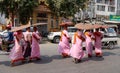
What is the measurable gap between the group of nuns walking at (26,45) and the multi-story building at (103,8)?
50285 millimetres

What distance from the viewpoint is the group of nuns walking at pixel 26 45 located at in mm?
12695

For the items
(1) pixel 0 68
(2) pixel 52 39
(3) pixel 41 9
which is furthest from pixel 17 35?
(3) pixel 41 9

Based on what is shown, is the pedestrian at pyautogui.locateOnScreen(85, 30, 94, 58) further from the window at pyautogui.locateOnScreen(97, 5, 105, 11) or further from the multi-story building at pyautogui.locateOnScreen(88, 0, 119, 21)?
the window at pyautogui.locateOnScreen(97, 5, 105, 11)

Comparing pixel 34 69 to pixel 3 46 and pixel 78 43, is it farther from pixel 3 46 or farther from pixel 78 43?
pixel 3 46

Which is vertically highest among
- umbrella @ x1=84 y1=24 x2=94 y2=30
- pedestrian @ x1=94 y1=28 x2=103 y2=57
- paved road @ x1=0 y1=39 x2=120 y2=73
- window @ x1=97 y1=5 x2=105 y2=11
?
window @ x1=97 y1=5 x2=105 y2=11

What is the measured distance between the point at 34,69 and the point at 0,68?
55.8 inches

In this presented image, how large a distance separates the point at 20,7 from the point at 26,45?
17373mm

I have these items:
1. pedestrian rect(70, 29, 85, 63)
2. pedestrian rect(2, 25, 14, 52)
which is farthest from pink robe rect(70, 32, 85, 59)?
pedestrian rect(2, 25, 14, 52)

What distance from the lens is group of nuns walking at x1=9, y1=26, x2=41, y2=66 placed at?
12695 mm

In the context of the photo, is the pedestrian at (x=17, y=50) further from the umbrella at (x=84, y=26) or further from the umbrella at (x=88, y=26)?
the umbrella at (x=88, y=26)

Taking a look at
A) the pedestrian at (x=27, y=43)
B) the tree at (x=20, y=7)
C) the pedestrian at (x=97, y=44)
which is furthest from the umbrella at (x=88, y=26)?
the tree at (x=20, y=7)

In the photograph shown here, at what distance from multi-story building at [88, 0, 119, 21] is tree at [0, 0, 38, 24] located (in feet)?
108

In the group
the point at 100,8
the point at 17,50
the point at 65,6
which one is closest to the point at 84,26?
the point at 17,50

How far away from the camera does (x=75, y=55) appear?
13.0m
